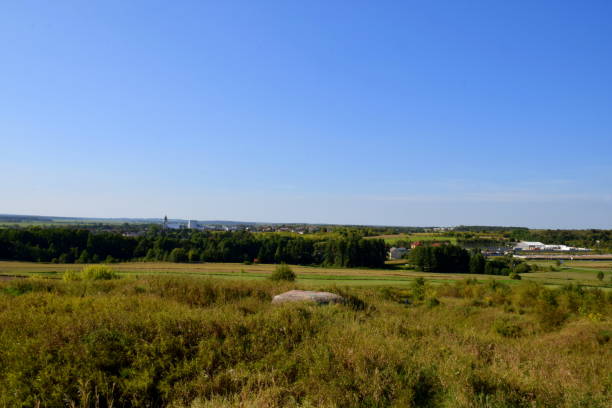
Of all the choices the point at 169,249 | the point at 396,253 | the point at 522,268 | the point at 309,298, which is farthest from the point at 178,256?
the point at 309,298

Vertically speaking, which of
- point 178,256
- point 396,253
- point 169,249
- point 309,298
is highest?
point 309,298

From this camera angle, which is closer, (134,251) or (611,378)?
(611,378)

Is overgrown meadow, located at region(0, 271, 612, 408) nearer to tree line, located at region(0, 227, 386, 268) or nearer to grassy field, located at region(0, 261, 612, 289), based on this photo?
grassy field, located at region(0, 261, 612, 289)

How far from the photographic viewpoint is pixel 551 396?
194 inches

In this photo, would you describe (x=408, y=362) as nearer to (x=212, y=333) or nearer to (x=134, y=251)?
(x=212, y=333)

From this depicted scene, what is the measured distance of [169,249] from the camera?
82.6m

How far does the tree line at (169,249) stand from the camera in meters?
68.4

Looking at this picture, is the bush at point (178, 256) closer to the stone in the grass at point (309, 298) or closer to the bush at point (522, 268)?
the bush at point (522, 268)

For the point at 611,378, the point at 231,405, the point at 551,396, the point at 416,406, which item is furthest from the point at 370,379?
the point at 611,378

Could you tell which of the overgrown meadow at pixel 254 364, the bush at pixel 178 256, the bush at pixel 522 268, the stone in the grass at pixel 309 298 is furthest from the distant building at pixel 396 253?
the overgrown meadow at pixel 254 364

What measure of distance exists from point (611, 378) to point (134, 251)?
88189 millimetres

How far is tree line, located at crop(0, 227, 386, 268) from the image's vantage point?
68.4 metres

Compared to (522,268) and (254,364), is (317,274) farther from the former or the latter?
(254,364)

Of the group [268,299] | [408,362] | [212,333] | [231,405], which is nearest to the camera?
[231,405]
